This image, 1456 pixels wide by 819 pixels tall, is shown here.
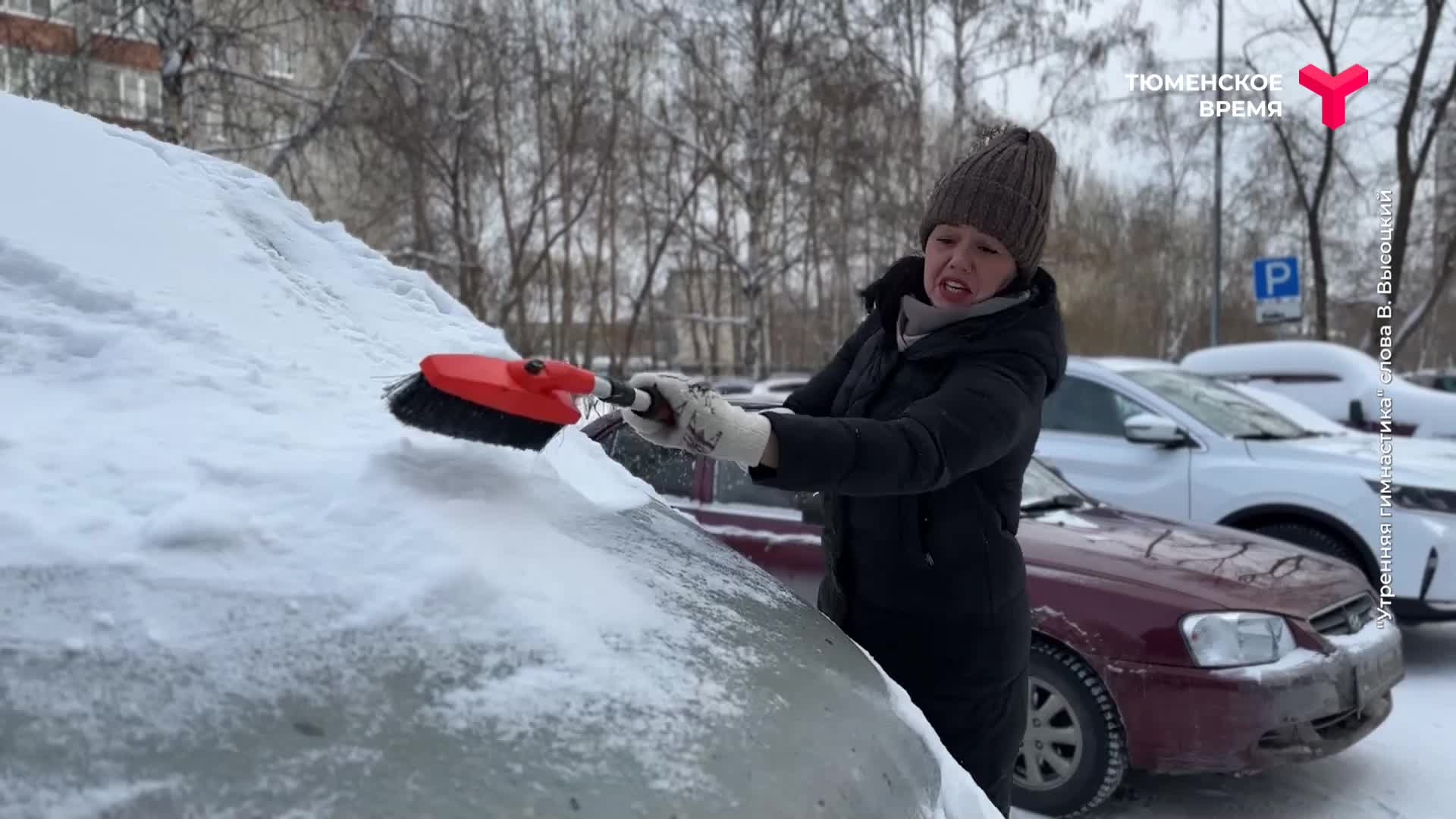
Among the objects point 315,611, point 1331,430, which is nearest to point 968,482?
point 315,611

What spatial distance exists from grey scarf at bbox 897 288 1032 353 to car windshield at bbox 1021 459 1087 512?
2097mm

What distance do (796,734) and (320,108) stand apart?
A: 9.25 meters

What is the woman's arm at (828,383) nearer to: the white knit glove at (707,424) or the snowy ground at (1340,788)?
the white knit glove at (707,424)

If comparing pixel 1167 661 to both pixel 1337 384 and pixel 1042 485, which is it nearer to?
pixel 1042 485

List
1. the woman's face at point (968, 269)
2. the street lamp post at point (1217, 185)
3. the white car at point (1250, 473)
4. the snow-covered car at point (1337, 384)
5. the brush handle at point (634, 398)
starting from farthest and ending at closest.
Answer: the street lamp post at point (1217, 185), the snow-covered car at point (1337, 384), the white car at point (1250, 473), the woman's face at point (968, 269), the brush handle at point (634, 398)

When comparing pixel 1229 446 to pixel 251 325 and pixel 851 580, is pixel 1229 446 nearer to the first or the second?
pixel 851 580

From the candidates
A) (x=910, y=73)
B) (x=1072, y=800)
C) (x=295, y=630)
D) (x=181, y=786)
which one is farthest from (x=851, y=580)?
(x=910, y=73)

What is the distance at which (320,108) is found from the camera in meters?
9.02

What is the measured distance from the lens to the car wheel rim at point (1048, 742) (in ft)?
10.4

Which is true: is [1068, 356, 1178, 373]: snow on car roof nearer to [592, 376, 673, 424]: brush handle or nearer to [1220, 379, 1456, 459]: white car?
[1220, 379, 1456, 459]: white car

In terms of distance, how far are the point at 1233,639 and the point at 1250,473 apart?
2.48 meters

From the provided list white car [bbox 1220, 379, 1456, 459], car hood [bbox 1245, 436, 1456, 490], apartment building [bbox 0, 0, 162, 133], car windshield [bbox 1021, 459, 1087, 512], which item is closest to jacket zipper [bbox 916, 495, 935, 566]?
car windshield [bbox 1021, 459, 1087, 512]

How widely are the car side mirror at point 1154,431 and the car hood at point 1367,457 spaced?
0.40 meters

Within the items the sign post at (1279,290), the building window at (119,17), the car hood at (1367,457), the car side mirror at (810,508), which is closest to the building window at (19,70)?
the building window at (119,17)
